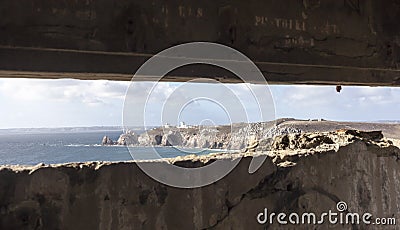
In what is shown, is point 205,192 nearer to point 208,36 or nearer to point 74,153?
point 208,36

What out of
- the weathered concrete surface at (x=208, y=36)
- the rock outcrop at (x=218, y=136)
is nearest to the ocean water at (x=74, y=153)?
the rock outcrop at (x=218, y=136)

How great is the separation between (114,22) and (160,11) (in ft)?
0.59

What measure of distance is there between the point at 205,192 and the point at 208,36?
1.14 meters

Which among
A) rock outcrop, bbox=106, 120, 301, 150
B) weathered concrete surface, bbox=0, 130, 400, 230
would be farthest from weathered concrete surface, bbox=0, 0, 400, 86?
rock outcrop, bbox=106, 120, 301, 150

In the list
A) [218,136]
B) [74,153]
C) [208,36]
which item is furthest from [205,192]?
[74,153]

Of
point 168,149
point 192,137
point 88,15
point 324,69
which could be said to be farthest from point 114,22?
point 192,137

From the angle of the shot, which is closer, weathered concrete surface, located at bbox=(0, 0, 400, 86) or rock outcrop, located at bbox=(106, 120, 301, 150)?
weathered concrete surface, located at bbox=(0, 0, 400, 86)

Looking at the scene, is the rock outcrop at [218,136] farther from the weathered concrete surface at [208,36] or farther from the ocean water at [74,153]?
the weathered concrete surface at [208,36]

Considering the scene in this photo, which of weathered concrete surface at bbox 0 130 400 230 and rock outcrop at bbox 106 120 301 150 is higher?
rock outcrop at bbox 106 120 301 150

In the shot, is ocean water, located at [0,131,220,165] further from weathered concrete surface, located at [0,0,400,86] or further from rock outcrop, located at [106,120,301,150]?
weathered concrete surface, located at [0,0,400,86]

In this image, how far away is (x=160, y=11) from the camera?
1.43m

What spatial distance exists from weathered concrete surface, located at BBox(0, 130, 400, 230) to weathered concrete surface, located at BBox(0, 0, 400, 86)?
31.1 inches

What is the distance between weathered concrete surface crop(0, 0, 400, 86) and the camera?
4.13ft

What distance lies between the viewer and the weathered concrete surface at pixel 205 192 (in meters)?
1.94
